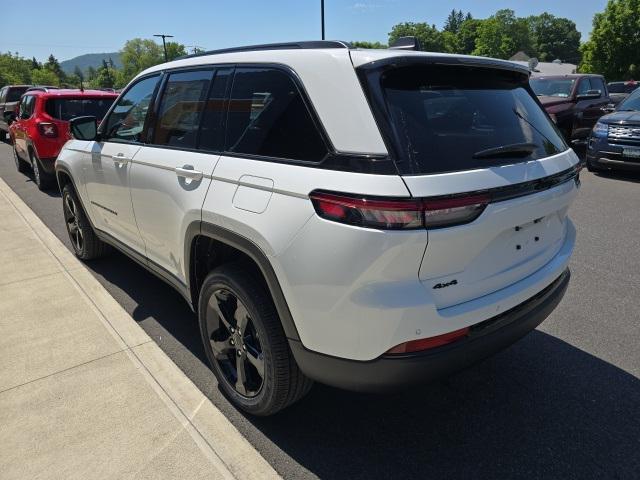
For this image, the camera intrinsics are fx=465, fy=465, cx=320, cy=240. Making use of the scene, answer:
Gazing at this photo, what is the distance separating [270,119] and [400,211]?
876 mm

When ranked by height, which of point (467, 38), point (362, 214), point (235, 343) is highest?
point (467, 38)

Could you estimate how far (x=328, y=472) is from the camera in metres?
2.17

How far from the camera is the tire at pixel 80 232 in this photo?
180 inches

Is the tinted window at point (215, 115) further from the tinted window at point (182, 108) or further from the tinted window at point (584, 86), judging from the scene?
the tinted window at point (584, 86)

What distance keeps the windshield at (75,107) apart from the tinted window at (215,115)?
643cm

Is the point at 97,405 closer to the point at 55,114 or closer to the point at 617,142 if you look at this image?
the point at 55,114

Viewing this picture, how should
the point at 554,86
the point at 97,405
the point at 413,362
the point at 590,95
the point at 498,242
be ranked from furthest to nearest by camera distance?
the point at 554,86 < the point at 590,95 < the point at 97,405 < the point at 498,242 < the point at 413,362

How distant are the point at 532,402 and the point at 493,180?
144 centimetres

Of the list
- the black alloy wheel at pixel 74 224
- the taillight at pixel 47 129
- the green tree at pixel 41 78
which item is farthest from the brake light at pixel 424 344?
the green tree at pixel 41 78

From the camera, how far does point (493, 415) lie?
8.26 feet

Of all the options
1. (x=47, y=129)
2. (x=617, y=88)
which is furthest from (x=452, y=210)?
(x=617, y=88)

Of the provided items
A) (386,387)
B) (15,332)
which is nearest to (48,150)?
(15,332)

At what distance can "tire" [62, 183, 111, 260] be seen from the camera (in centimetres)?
458

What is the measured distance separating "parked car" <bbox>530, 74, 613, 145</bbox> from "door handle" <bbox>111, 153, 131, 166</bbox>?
9.17 meters
